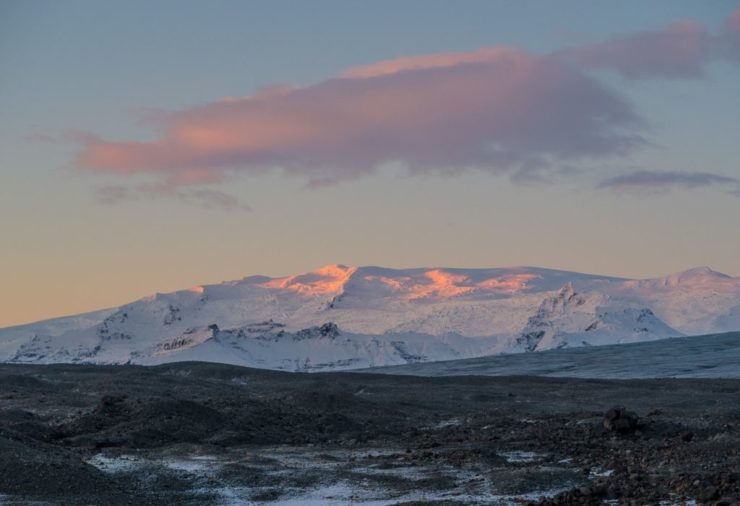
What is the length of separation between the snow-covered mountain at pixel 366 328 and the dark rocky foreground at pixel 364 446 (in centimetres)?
7512

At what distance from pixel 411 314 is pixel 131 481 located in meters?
159

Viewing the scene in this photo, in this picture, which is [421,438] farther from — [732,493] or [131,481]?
[732,493]

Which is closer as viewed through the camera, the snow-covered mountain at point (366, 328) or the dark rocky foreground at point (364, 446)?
the dark rocky foreground at point (364, 446)

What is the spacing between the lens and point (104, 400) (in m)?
37.3

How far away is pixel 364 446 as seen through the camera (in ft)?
108

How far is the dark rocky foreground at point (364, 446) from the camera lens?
23328 millimetres

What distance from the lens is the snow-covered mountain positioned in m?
131

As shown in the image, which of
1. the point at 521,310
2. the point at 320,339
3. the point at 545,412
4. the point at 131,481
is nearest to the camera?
the point at 131,481

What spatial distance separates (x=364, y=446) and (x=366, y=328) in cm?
14167

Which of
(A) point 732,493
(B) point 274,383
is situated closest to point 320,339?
(B) point 274,383

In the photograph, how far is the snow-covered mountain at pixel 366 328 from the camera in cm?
13138

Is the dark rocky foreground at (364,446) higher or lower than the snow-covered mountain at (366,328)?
lower

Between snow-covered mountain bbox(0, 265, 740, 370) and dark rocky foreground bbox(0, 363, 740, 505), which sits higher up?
snow-covered mountain bbox(0, 265, 740, 370)

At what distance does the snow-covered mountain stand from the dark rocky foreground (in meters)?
75.1
